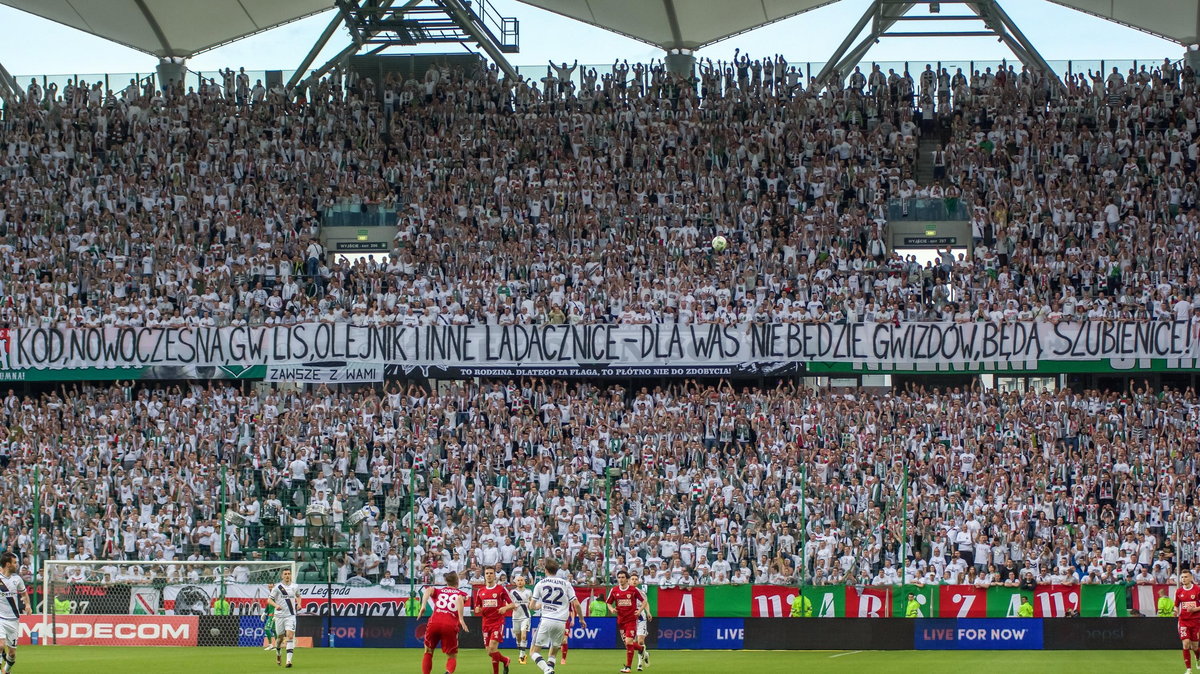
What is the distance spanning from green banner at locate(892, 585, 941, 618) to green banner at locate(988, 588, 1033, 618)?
1061mm

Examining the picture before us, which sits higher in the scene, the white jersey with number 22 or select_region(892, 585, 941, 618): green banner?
the white jersey with number 22

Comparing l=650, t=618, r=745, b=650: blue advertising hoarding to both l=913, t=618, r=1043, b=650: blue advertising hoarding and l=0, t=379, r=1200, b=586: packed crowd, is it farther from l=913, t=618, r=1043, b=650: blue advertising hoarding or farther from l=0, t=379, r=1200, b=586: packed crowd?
l=913, t=618, r=1043, b=650: blue advertising hoarding

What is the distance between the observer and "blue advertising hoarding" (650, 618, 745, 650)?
29531mm

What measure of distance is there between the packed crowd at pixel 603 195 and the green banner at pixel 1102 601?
36.2ft

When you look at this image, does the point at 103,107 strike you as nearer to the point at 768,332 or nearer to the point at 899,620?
the point at 768,332

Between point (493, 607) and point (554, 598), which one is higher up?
point (554, 598)

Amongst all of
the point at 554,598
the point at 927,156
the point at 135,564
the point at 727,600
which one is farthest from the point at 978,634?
the point at 927,156

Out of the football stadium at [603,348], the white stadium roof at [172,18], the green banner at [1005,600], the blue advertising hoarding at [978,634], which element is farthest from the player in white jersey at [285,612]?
the white stadium roof at [172,18]

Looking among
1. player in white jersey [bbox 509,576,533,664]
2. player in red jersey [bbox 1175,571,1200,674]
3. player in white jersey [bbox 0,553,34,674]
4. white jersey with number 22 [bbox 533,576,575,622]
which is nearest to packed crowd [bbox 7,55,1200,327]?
player in white jersey [bbox 509,576,533,664]

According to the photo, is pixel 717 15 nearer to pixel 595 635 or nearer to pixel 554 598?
pixel 595 635

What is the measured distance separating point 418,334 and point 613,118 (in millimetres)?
11336

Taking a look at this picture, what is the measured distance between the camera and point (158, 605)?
31125mm

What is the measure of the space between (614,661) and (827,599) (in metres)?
6.11

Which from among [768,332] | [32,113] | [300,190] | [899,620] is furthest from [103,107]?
[899,620]
